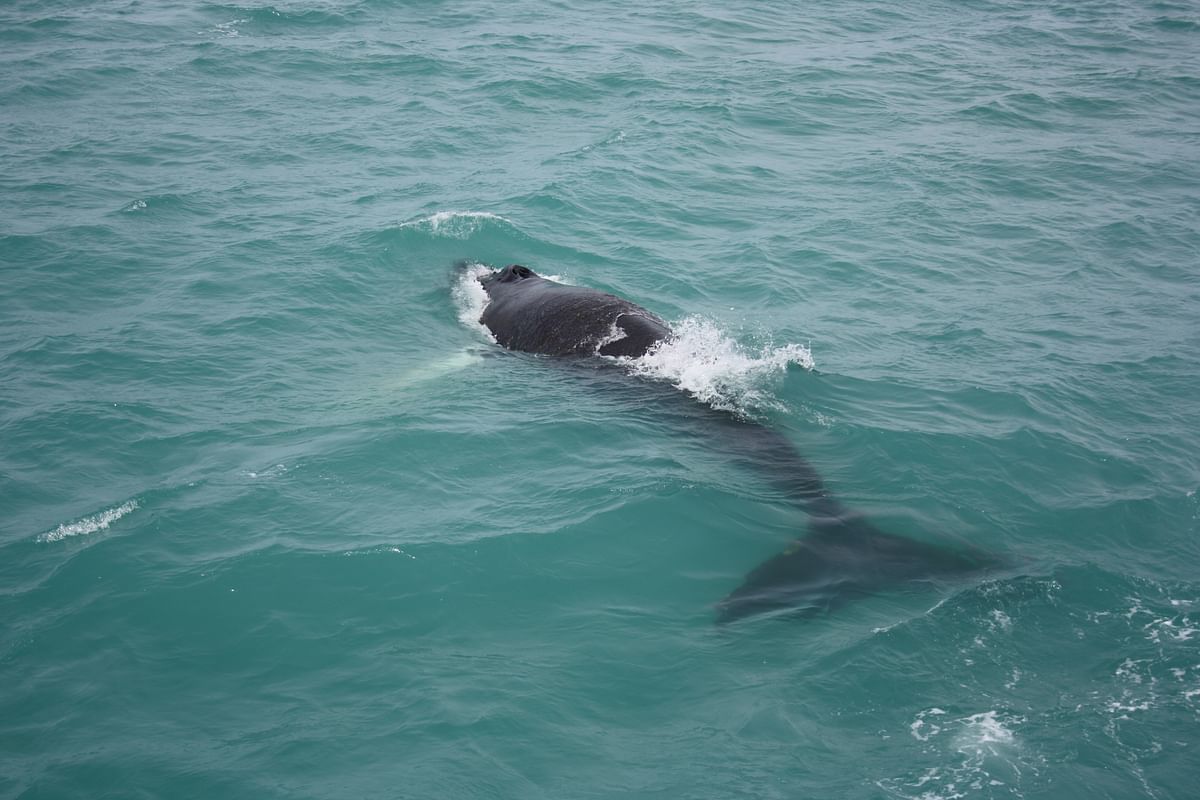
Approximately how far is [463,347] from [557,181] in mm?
10270

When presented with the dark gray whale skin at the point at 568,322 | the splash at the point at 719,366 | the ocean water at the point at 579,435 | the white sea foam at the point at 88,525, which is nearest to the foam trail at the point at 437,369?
the ocean water at the point at 579,435

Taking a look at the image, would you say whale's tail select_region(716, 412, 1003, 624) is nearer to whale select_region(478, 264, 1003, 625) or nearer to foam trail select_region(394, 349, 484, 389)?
whale select_region(478, 264, 1003, 625)

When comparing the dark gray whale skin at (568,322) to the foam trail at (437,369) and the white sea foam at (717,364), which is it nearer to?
the white sea foam at (717,364)

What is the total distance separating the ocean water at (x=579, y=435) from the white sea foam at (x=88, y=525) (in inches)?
2.9

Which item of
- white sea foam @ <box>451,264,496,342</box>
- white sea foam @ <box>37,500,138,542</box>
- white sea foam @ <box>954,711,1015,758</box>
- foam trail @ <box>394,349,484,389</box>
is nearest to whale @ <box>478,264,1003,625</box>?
white sea foam @ <box>451,264,496,342</box>

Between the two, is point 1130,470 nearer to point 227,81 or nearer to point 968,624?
point 968,624

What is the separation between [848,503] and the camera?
14.7 meters

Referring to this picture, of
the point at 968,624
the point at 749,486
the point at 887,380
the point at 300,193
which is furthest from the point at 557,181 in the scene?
the point at 968,624

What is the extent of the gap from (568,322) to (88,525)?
9.36 meters

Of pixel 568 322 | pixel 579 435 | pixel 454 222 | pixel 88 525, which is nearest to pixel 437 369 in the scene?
pixel 568 322

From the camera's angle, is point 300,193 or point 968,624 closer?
point 968,624

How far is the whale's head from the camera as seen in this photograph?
22656mm

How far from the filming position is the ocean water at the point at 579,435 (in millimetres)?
10766

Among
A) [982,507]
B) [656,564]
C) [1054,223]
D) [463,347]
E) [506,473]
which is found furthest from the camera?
[1054,223]
